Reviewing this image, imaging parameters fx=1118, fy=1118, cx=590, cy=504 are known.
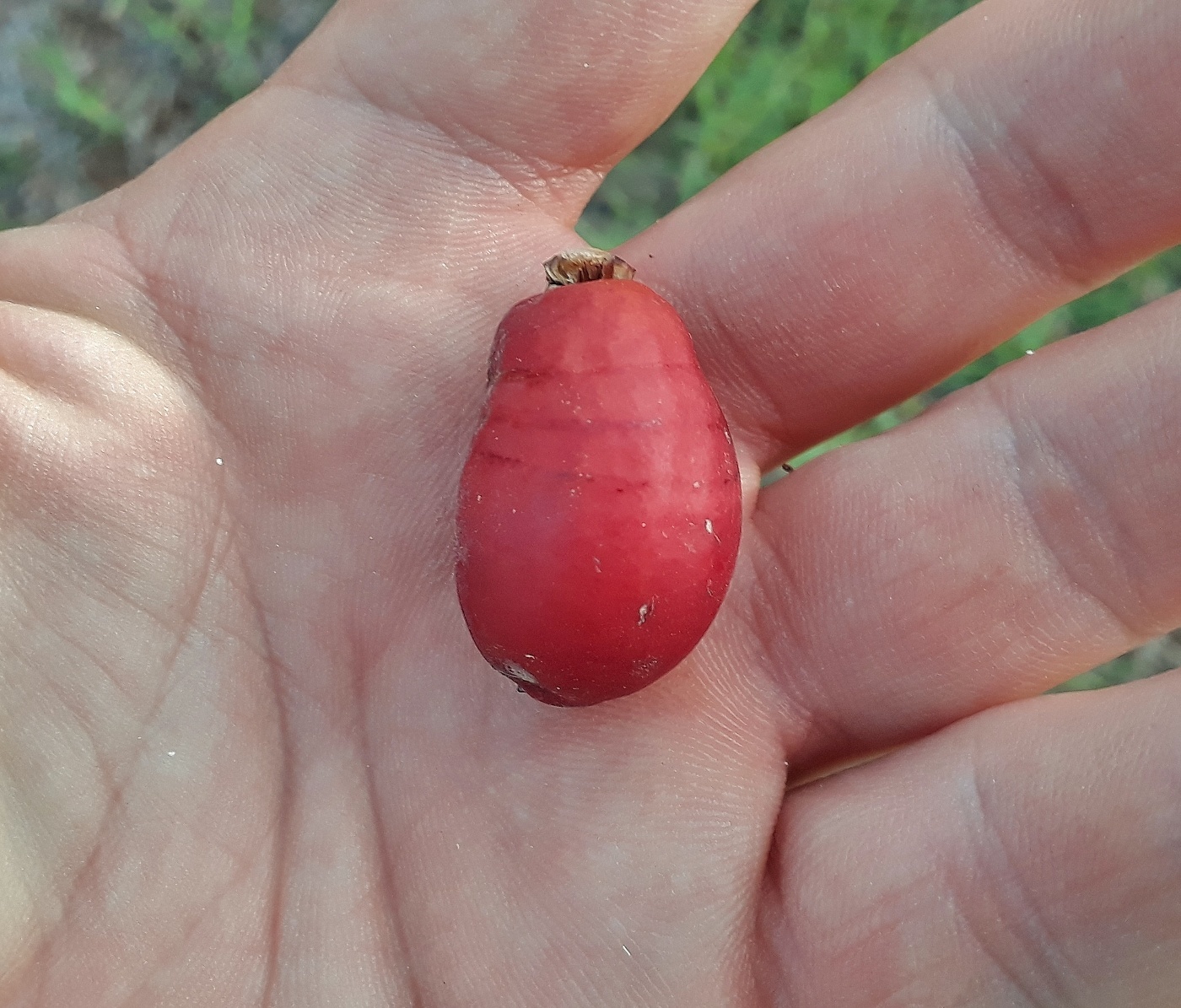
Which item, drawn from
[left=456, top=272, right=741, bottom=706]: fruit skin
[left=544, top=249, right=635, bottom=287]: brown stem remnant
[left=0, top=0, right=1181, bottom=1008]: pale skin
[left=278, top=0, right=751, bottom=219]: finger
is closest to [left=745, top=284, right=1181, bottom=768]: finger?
[left=0, top=0, right=1181, bottom=1008]: pale skin

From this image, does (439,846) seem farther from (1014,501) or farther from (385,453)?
(1014,501)

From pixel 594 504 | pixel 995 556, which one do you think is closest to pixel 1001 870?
pixel 995 556

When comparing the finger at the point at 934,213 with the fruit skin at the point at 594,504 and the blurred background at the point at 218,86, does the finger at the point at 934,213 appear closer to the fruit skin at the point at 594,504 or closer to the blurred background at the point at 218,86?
the fruit skin at the point at 594,504

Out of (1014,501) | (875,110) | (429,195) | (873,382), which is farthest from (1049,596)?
(429,195)

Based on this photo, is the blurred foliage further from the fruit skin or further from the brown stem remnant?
the fruit skin

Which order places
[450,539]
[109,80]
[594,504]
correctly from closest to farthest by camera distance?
[594,504] → [450,539] → [109,80]

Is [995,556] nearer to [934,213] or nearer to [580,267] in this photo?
[934,213]

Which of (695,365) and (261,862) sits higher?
(695,365)
